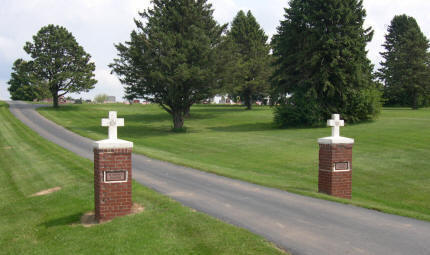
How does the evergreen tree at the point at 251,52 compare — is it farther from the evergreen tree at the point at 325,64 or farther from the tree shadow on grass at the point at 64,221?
the tree shadow on grass at the point at 64,221

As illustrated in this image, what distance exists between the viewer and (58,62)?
5731 cm

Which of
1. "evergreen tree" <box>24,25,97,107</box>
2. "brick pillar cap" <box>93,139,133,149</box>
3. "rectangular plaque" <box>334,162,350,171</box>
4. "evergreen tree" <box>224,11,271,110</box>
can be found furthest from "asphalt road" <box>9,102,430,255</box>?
"evergreen tree" <box>24,25,97,107</box>

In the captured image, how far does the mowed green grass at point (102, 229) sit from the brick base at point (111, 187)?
0.29 meters

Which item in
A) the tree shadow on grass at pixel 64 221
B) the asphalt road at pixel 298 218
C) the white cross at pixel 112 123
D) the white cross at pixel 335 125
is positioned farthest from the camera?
the white cross at pixel 335 125

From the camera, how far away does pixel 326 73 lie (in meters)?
35.2

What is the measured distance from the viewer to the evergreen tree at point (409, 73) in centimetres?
5709

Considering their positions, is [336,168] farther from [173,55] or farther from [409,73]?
[409,73]

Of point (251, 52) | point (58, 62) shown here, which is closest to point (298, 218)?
point (251, 52)

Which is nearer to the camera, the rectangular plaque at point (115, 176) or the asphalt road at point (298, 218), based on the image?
the asphalt road at point (298, 218)

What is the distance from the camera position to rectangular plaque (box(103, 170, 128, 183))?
8.21 metres

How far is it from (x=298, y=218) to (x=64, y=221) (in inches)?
209

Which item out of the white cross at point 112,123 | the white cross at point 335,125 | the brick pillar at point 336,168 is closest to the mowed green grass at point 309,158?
the brick pillar at point 336,168

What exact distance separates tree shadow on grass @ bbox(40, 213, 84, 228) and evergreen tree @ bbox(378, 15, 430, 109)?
53.4m

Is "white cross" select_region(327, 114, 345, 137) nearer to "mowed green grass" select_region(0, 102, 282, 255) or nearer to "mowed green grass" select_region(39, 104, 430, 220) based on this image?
"mowed green grass" select_region(39, 104, 430, 220)
